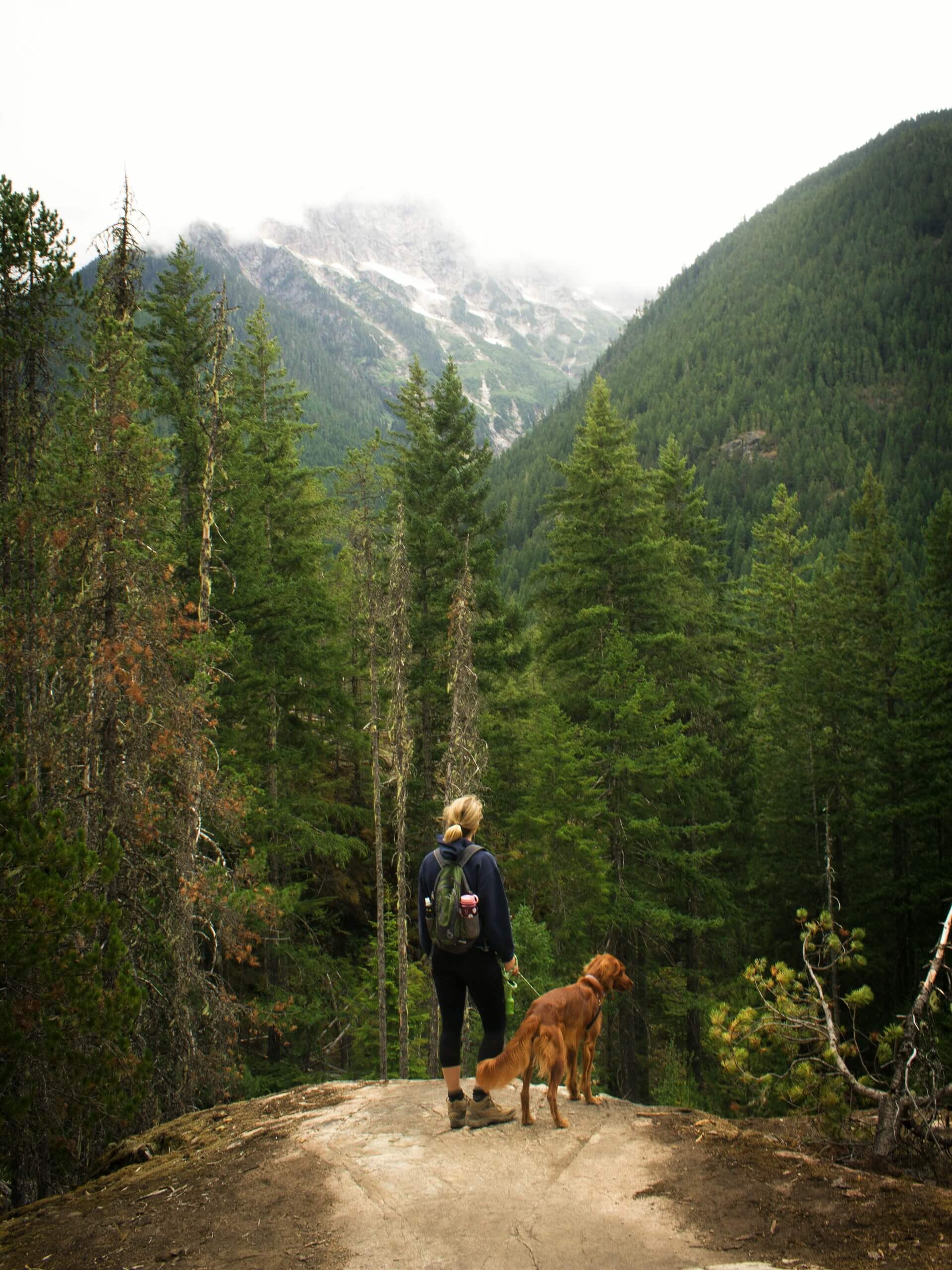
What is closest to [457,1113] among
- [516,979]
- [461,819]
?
[461,819]

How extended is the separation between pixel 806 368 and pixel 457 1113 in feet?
451

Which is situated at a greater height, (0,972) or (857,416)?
(857,416)

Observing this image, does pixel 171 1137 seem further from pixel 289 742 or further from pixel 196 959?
pixel 289 742

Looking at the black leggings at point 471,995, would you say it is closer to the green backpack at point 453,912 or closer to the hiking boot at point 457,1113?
the green backpack at point 453,912

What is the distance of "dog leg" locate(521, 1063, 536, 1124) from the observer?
508cm

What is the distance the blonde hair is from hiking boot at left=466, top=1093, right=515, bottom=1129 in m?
1.96

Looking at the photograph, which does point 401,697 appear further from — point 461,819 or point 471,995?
point 471,995

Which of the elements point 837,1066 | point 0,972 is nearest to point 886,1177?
point 837,1066

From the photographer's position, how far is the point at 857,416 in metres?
111

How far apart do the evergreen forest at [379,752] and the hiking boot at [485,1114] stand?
6.28ft

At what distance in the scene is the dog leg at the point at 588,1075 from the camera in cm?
568

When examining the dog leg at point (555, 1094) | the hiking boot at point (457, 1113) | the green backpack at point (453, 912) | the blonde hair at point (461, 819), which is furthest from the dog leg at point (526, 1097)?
the blonde hair at point (461, 819)

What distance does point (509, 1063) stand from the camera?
16.4 ft

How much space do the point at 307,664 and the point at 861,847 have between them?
1495cm
